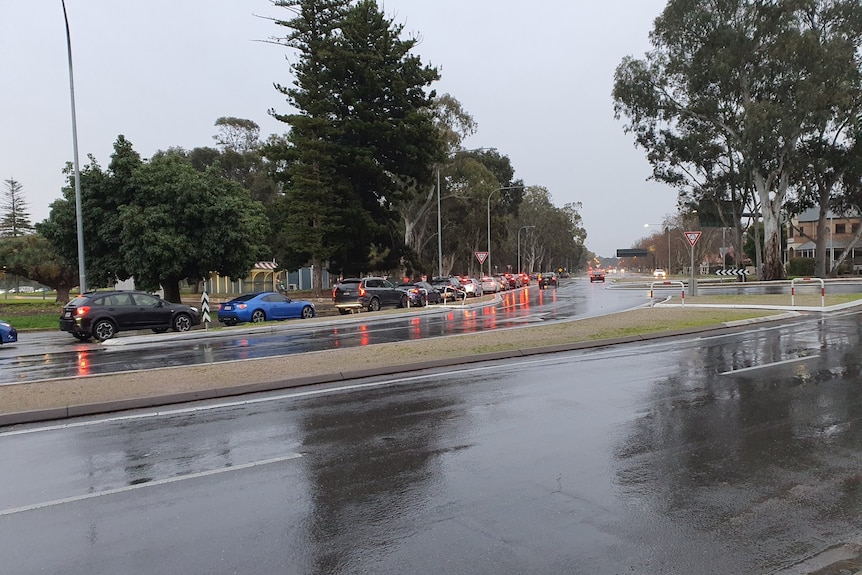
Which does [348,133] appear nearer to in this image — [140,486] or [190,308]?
[190,308]

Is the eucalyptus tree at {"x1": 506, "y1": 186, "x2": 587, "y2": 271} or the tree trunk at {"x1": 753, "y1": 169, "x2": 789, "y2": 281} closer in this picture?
the tree trunk at {"x1": 753, "y1": 169, "x2": 789, "y2": 281}

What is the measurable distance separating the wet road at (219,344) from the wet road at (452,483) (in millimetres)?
5750

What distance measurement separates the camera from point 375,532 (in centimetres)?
447

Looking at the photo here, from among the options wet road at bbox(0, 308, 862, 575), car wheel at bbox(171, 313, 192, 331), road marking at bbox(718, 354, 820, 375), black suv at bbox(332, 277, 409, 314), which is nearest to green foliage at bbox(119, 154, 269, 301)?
black suv at bbox(332, 277, 409, 314)

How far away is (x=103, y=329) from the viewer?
20.3 metres

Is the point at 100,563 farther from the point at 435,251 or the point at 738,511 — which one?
the point at 435,251

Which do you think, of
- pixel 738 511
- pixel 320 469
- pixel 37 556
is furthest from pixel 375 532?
pixel 738 511

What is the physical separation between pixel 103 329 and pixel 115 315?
1.92ft

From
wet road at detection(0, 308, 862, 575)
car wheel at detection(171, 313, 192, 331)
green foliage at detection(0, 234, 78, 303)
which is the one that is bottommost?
wet road at detection(0, 308, 862, 575)

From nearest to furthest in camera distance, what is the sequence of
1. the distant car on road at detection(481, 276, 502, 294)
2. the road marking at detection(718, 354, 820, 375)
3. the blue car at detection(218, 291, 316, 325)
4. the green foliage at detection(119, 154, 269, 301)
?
the road marking at detection(718, 354, 820, 375), the blue car at detection(218, 291, 316, 325), the green foliage at detection(119, 154, 269, 301), the distant car on road at detection(481, 276, 502, 294)

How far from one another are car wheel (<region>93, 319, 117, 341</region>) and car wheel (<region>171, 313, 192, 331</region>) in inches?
88.8

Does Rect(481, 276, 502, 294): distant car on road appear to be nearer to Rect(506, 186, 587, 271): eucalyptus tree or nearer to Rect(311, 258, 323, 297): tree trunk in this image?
Rect(311, 258, 323, 297): tree trunk

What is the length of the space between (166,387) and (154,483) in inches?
181

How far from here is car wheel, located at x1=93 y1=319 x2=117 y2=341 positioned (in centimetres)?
2014
